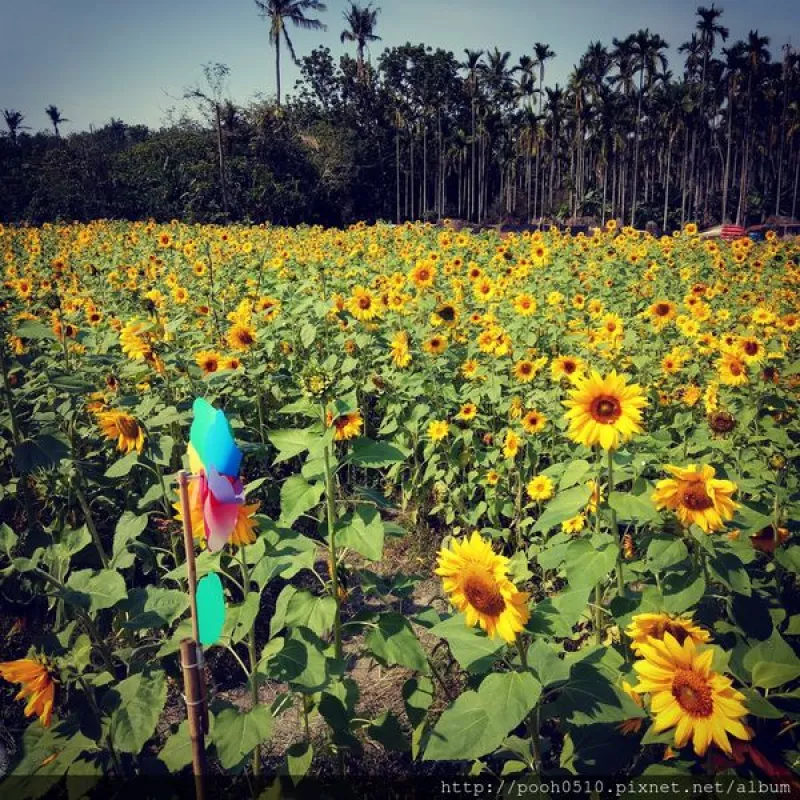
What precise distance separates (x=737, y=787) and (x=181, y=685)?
2306 mm

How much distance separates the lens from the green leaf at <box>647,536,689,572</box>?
5.55 ft

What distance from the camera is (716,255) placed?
9.63 meters

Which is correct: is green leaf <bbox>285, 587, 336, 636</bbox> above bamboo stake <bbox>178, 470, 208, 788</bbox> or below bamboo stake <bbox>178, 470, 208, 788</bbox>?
below

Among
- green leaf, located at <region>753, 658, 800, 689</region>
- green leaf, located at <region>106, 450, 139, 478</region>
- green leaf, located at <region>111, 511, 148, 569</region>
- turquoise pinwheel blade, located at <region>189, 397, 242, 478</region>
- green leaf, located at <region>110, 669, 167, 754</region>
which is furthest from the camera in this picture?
green leaf, located at <region>106, 450, 139, 478</region>

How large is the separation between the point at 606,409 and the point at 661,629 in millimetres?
656

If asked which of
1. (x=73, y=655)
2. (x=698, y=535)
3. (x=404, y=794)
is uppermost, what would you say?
(x=698, y=535)

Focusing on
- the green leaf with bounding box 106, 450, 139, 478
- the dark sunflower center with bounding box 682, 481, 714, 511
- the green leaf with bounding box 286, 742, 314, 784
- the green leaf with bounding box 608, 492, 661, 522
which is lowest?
the green leaf with bounding box 286, 742, 314, 784

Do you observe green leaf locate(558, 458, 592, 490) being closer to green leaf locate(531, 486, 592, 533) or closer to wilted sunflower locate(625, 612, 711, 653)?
green leaf locate(531, 486, 592, 533)

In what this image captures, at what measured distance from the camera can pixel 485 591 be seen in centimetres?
142

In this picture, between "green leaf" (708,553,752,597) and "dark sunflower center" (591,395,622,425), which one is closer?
"green leaf" (708,553,752,597)

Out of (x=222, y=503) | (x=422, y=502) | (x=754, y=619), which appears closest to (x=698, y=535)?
(x=754, y=619)

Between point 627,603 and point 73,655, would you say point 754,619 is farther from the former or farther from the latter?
point 73,655

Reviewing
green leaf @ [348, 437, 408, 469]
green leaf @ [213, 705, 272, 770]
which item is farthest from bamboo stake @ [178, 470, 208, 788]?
green leaf @ [348, 437, 408, 469]

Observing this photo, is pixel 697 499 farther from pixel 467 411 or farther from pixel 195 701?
pixel 467 411
